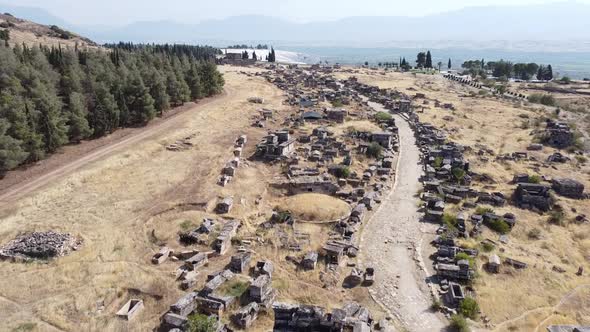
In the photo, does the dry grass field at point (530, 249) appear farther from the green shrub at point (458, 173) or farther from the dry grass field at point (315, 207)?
the dry grass field at point (315, 207)

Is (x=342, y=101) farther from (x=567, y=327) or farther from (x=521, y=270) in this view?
(x=567, y=327)

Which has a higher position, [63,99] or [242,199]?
[63,99]

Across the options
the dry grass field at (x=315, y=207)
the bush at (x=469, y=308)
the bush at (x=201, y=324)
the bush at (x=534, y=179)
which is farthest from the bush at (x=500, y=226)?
the bush at (x=201, y=324)

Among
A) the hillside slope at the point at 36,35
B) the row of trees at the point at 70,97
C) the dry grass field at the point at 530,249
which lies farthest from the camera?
the hillside slope at the point at 36,35

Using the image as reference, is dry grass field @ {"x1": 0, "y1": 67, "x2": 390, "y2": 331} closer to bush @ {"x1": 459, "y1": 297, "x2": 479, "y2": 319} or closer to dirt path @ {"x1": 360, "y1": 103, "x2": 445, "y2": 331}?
dirt path @ {"x1": 360, "y1": 103, "x2": 445, "y2": 331}

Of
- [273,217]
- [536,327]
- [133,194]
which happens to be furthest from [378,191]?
[133,194]

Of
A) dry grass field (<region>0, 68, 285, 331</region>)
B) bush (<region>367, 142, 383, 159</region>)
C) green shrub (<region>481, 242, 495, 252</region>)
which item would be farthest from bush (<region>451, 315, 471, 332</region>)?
bush (<region>367, 142, 383, 159</region>)
